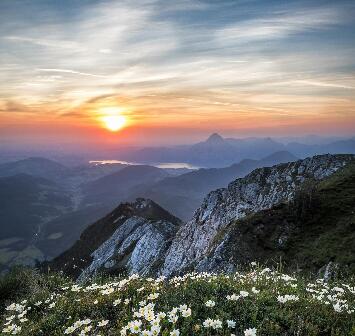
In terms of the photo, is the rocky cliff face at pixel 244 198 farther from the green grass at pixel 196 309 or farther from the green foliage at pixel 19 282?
the green grass at pixel 196 309

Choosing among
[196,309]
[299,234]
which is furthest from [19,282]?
[299,234]

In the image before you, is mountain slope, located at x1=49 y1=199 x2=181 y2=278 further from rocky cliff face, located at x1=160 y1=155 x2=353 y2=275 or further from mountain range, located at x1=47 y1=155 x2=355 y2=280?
rocky cliff face, located at x1=160 y1=155 x2=353 y2=275

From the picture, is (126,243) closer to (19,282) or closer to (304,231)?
(304,231)

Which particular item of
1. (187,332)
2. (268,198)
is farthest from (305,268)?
(268,198)

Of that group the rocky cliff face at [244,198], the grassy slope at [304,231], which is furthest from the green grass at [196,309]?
the rocky cliff face at [244,198]

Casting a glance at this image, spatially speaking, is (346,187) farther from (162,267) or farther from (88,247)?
(88,247)
